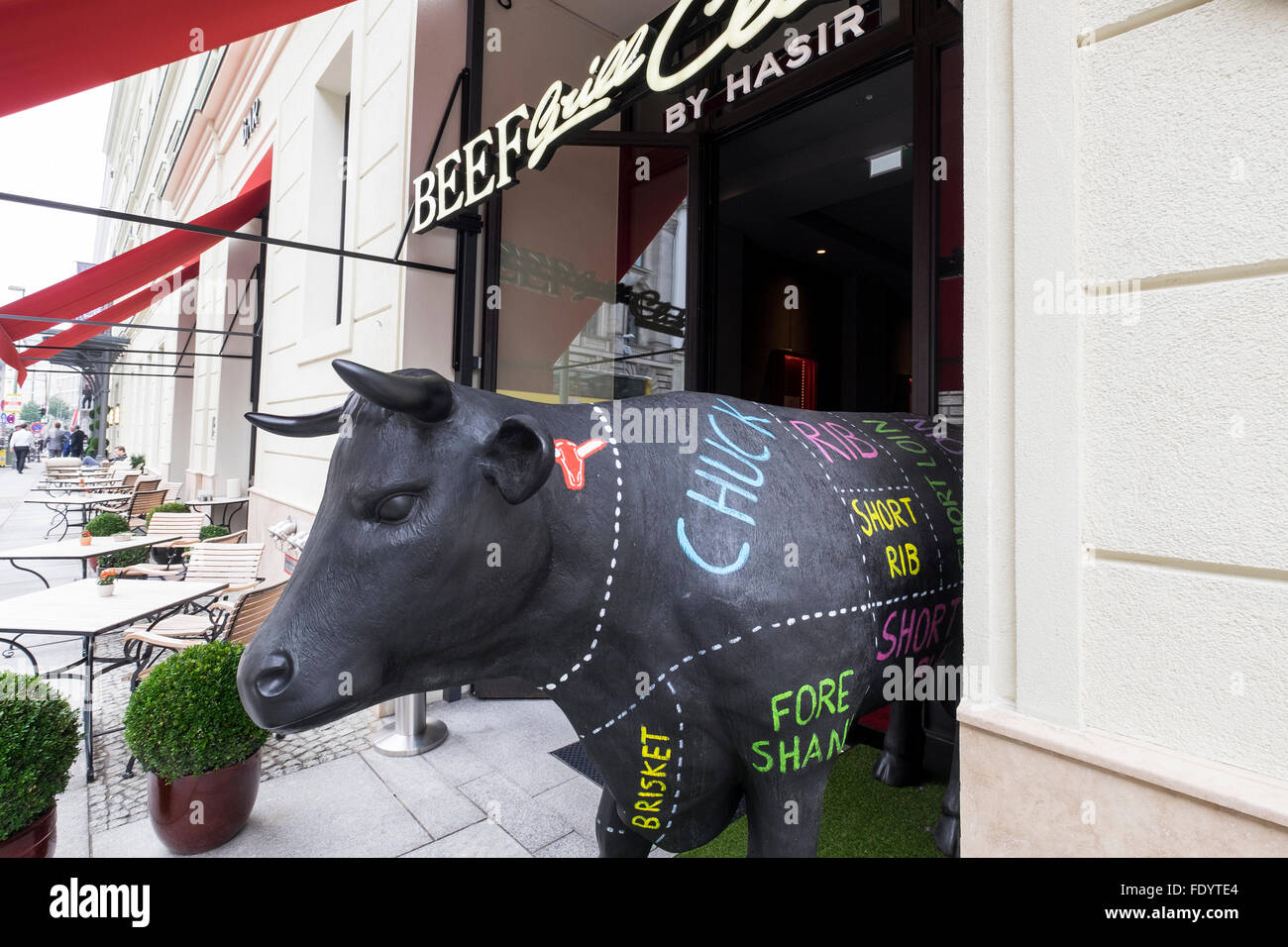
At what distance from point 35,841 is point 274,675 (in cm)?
225

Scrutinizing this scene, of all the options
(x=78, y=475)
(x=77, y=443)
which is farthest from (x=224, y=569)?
(x=77, y=443)

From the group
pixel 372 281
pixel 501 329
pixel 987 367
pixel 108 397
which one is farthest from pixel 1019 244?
pixel 108 397

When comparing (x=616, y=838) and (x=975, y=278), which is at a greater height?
(x=975, y=278)

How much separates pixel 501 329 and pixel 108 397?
130 ft

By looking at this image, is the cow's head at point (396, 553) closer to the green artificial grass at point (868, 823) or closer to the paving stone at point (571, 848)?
the paving stone at point (571, 848)

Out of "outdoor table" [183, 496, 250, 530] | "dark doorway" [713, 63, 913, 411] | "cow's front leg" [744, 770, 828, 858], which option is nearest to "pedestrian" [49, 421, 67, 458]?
"outdoor table" [183, 496, 250, 530]

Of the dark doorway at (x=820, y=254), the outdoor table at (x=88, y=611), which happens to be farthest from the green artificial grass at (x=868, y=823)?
the outdoor table at (x=88, y=611)

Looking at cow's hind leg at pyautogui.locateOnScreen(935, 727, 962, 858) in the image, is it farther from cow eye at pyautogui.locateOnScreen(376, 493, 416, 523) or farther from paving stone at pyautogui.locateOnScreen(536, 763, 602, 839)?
cow eye at pyautogui.locateOnScreen(376, 493, 416, 523)

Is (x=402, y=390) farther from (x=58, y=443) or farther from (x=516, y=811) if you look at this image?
(x=58, y=443)

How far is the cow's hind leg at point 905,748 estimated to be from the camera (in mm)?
3291

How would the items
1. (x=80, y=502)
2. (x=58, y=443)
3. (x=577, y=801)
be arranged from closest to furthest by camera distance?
(x=577, y=801) < (x=80, y=502) < (x=58, y=443)

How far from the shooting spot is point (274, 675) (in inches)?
48.7

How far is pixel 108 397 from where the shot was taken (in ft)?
112

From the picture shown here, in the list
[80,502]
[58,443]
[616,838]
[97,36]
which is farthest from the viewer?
[58,443]
